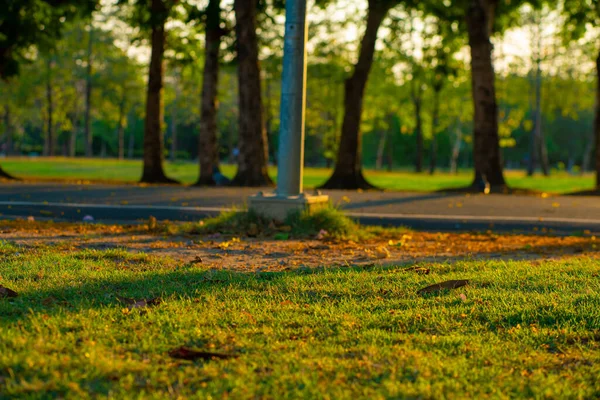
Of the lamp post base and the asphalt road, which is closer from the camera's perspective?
the lamp post base

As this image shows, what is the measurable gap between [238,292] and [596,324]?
2.37m

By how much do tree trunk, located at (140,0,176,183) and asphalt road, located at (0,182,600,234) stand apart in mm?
7917

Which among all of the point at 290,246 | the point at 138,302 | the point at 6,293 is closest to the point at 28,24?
the point at 290,246

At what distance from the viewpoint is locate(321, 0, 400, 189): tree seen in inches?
912

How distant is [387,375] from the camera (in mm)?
3650

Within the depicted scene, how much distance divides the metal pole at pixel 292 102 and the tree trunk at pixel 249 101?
33.0 feet

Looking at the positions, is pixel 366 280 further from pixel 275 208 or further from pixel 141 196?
pixel 141 196

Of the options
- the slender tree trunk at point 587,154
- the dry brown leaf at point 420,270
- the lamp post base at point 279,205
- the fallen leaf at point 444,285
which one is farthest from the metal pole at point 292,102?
the slender tree trunk at point 587,154

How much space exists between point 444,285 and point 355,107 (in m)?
18.3

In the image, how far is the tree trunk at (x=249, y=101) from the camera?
19984 millimetres

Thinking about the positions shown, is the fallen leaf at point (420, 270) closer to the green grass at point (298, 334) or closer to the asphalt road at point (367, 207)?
the green grass at point (298, 334)

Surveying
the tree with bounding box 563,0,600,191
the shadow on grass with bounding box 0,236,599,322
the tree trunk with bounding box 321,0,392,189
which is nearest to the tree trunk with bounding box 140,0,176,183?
the tree trunk with bounding box 321,0,392,189

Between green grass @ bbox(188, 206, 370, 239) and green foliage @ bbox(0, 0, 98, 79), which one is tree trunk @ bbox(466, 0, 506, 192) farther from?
green foliage @ bbox(0, 0, 98, 79)

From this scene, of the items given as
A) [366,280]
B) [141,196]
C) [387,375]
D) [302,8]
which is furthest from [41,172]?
[387,375]
